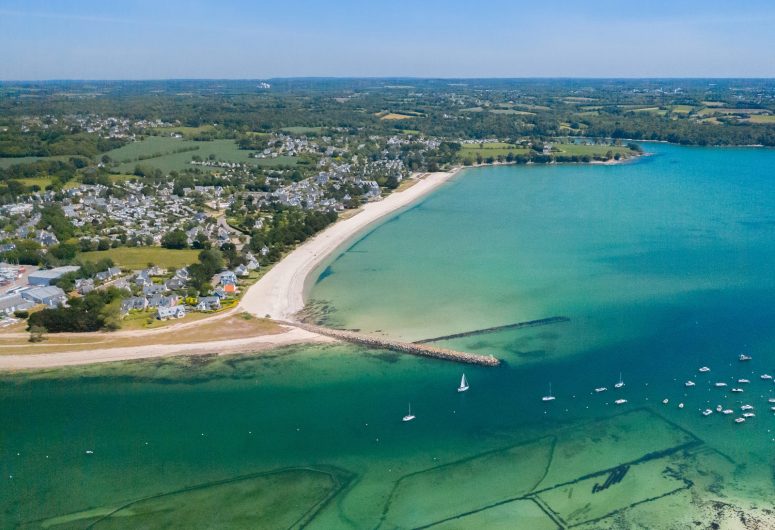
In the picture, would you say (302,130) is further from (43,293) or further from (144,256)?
(43,293)

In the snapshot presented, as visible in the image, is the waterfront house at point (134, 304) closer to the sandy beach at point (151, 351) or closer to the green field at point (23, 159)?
the sandy beach at point (151, 351)

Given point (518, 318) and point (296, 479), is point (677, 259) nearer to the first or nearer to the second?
point (518, 318)

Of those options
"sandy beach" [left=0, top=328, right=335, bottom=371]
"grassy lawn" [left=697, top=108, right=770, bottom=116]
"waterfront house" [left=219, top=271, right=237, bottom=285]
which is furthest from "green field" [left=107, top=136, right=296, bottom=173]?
"grassy lawn" [left=697, top=108, right=770, bottom=116]

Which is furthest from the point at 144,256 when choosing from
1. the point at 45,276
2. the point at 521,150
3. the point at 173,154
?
the point at 521,150

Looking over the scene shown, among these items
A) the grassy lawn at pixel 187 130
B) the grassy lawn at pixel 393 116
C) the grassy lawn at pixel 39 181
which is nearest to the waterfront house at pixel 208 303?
the grassy lawn at pixel 39 181

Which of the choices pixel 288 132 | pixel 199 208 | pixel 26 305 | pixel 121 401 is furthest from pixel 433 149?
pixel 121 401

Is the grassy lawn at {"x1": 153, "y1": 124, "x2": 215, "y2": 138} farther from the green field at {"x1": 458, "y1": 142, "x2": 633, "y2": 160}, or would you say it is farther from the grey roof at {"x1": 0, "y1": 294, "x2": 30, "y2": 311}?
the grey roof at {"x1": 0, "y1": 294, "x2": 30, "y2": 311}
